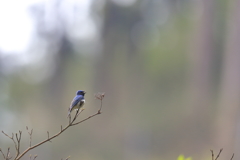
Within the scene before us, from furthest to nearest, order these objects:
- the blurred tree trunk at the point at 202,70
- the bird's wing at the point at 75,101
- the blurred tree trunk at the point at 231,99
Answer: the blurred tree trunk at the point at 202,70 < the blurred tree trunk at the point at 231,99 < the bird's wing at the point at 75,101

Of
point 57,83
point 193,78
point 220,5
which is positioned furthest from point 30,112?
point 220,5

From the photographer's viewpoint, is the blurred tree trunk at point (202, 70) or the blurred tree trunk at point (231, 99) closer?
the blurred tree trunk at point (231, 99)

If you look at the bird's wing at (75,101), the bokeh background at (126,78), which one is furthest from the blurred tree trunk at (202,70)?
the bird's wing at (75,101)

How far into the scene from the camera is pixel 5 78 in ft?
60.1

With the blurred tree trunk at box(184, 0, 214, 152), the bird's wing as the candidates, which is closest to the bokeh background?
the blurred tree trunk at box(184, 0, 214, 152)

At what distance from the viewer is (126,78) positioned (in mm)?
19578

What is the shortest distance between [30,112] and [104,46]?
3.89 metres

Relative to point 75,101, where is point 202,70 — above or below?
below

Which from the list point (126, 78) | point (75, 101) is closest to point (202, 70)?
point (126, 78)

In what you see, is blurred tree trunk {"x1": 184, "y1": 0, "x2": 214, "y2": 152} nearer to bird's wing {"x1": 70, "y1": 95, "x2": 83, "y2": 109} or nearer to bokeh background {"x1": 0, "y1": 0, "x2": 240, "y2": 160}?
bokeh background {"x1": 0, "y1": 0, "x2": 240, "y2": 160}

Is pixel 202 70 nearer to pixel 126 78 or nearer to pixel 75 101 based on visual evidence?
pixel 126 78

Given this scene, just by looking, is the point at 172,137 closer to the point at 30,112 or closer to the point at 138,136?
the point at 138,136

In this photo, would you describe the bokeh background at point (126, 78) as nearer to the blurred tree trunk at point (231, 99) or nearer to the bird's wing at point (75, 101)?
the blurred tree trunk at point (231, 99)

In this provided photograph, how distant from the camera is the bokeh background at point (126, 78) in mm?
17062
